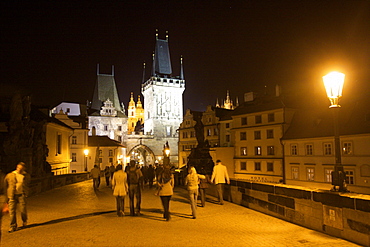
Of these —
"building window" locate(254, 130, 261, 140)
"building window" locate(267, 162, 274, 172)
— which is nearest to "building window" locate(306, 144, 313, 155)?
"building window" locate(267, 162, 274, 172)

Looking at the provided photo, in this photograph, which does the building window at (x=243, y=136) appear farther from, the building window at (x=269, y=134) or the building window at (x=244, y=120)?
the building window at (x=269, y=134)

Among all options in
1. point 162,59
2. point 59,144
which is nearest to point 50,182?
point 59,144

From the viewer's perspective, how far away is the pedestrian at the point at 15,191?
8.25 meters

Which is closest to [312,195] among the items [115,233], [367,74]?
[115,233]

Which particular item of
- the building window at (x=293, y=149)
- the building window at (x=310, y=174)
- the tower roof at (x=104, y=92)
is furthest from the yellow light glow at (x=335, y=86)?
the tower roof at (x=104, y=92)

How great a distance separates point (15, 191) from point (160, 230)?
12.6ft

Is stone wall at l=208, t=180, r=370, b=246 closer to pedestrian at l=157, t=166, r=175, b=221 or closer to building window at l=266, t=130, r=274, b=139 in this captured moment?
pedestrian at l=157, t=166, r=175, b=221

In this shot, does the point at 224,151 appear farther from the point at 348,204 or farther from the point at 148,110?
the point at 148,110

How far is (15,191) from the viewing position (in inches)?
333

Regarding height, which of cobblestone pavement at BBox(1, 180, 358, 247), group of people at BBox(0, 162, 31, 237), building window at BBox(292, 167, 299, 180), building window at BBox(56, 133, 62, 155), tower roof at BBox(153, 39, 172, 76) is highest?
tower roof at BBox(153, 39, 172, 76)

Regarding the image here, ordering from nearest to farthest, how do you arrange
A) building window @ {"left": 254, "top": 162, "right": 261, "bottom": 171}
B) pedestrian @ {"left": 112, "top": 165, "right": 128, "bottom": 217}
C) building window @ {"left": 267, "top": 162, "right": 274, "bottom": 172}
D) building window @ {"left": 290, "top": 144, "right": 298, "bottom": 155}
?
pedestrian @ {"left": 112, "top": 165, "right": 128, "bottom": 217}, building window @ {"left": 290, "top": 144, "right": 298, "bottom": 155}, building window @ {"left": 267, "top": 162, "right": 274, "bottom": 172}, building window @ {"left": 254, "top": 162, "right": 261, "bottom": 171}

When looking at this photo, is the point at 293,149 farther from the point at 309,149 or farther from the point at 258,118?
the point at 258,118

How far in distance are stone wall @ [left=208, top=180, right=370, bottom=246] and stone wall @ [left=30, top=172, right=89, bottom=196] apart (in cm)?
1074

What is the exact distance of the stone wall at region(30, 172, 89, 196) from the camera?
646 inches
